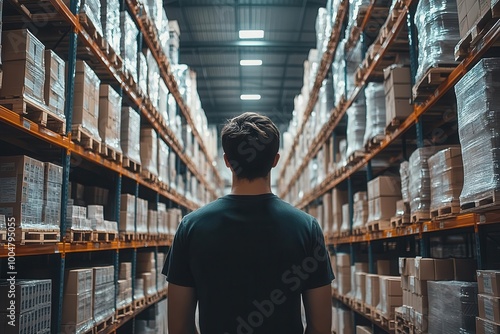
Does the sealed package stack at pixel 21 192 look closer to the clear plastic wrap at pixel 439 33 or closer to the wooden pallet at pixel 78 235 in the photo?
the wooden pallet at pixel 78 235

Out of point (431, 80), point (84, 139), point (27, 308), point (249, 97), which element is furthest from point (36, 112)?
point (249, 97)

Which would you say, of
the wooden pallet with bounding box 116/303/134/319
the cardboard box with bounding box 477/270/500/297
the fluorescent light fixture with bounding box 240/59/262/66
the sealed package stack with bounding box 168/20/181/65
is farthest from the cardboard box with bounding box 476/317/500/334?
the fluorescent light fixture with bounding box 240/59/262/66

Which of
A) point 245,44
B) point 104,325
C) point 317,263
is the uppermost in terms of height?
point 245,44

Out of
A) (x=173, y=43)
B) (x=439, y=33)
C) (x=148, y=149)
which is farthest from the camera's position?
(x=173, y=43)

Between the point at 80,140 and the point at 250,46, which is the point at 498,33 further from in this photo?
the point at 250,46

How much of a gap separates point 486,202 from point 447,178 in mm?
858

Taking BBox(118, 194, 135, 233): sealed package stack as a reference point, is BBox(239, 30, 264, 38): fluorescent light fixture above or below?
above

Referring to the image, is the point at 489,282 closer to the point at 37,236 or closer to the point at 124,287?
the point at 37,236

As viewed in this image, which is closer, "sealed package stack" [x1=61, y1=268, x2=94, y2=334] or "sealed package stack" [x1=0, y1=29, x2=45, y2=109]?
"sealed package stack" [x1=0, y1=29, x2=45, y2=109]

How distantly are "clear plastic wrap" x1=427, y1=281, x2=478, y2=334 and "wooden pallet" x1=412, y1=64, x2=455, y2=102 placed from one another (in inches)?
62.2

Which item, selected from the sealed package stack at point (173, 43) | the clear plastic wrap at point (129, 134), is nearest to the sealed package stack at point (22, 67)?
the clear plastic wrap at point (129, 134)

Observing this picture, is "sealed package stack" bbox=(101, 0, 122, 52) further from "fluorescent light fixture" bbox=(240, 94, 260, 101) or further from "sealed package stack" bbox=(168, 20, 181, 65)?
"fluorescent light fixture" bbox=(240, 94, 260, 101)

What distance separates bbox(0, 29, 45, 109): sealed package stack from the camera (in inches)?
134

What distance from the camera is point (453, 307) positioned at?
3.50 m
